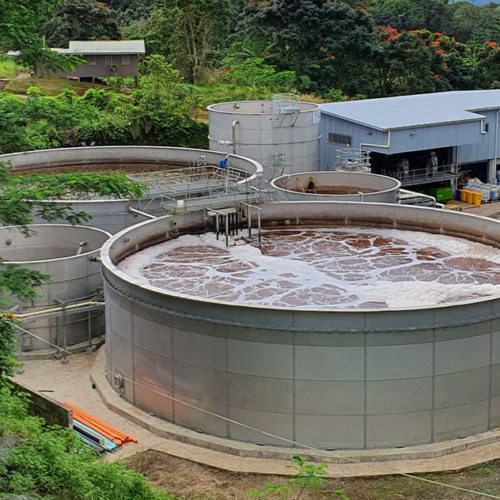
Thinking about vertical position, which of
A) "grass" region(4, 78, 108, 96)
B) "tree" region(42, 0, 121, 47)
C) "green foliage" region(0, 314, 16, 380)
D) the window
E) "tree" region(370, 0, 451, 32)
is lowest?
"green foliage" region(0, 314, 16, 380)

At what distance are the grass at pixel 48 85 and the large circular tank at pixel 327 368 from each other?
145ft

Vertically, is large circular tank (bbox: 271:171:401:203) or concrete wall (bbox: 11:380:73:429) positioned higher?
large circular tank (bbox: 271:171:401:203)

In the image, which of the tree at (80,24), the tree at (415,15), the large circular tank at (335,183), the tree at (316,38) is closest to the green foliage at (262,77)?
the tree at (316,38)

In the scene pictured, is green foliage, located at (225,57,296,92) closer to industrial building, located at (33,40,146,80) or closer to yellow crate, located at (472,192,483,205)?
industrial building, located at (33,40,146,80)

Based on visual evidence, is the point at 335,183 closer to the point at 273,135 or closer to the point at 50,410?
the point at 273,135

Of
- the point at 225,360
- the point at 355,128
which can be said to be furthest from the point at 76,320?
the point at 355,128

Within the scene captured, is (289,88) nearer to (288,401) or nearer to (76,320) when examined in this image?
(76,320)

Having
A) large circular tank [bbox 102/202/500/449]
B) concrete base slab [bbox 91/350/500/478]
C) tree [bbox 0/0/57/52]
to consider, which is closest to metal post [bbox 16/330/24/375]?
large circular tank [bbox 102/202/500/449]

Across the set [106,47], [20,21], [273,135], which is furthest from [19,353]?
[106,47]

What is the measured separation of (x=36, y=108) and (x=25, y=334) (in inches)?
464

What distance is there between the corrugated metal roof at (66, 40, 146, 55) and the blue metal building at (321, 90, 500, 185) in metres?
23.0

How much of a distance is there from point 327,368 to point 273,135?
2502 centimetres

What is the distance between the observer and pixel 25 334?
1125 inches

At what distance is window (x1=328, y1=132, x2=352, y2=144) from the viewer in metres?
48.0
